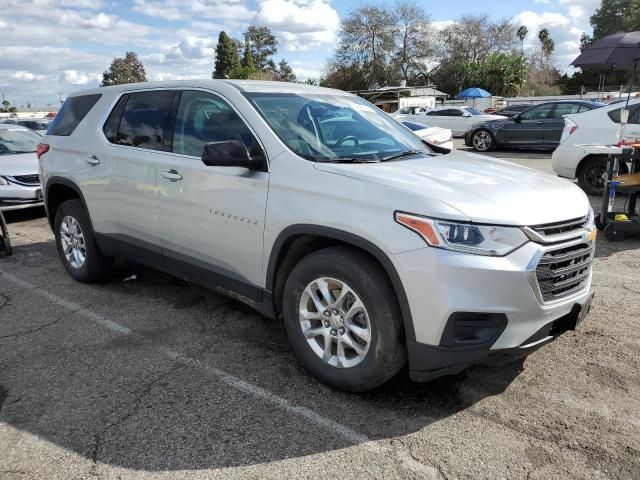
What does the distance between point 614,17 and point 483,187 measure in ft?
260

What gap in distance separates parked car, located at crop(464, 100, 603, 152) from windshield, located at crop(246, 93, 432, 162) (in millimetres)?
13421

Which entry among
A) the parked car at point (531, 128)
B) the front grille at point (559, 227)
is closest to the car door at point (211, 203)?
the front grille at point (559, 227)

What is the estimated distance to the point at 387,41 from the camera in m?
64.4

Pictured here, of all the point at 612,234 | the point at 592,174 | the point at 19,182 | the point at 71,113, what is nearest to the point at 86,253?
the point at 71,113

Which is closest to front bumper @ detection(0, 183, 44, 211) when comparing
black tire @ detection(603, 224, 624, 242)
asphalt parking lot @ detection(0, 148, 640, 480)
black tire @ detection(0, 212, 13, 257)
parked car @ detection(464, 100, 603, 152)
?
black tire @ detection(0, 212, 13, 257)

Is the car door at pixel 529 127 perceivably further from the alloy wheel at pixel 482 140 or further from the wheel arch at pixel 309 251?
the wheel arch at pixel 309 251

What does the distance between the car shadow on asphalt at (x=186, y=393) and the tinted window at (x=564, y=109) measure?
1442 cm

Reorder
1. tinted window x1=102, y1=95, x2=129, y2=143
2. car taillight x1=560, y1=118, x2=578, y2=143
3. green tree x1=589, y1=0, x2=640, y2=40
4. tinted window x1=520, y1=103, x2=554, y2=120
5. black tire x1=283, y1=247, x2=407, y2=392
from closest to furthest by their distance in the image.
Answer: black tire x1=283, y1=247, x2=407, y2=392, tinted window x1=102, y1=95, x2=129, y2=143, car taillight x1=560, y1=118, x2=578, y2=143, tinted window x1=520, y1=103, x2=554, y2=120, green tree x1=589, y1=0, x2=640, y2=40

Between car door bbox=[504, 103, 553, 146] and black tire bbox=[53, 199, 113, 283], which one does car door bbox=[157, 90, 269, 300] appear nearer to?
black tire bbox=[53, 199, 113, 283]

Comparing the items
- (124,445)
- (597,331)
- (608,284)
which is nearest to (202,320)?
(124,445)

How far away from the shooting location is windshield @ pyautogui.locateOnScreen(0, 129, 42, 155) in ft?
32.1

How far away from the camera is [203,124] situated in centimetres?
412

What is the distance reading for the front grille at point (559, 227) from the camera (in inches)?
115

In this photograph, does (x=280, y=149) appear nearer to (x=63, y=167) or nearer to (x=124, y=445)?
(x=124, y=445)
